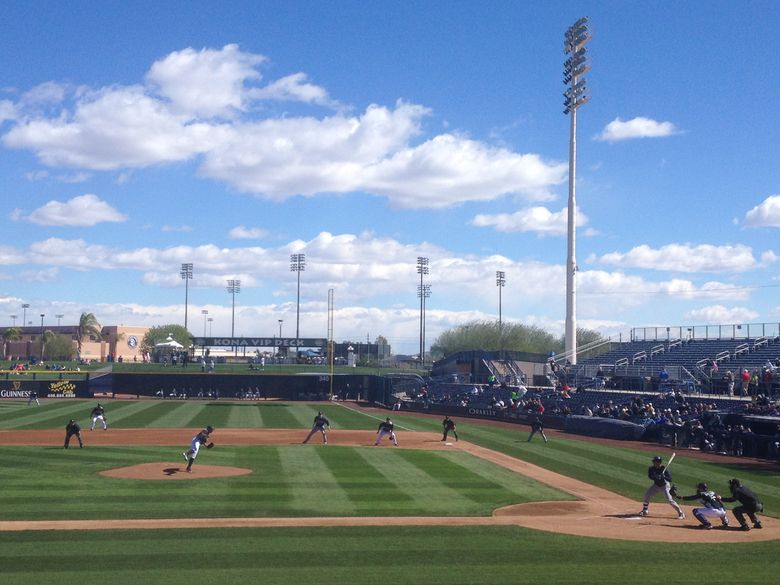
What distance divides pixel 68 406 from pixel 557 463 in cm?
4012

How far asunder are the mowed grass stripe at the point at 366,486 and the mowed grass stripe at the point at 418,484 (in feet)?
0.52

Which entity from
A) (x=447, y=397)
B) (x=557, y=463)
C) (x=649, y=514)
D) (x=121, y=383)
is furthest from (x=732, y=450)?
(x=121, y=383)

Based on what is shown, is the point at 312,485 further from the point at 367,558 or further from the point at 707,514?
the point at 707,514

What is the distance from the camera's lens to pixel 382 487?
2309 cm

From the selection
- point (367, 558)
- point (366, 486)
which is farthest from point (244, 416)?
point (367, 558)

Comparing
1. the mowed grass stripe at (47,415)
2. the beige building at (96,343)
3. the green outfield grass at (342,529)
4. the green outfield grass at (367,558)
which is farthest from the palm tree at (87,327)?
the green outfield grass at (367,558)

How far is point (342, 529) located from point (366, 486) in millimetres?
5747

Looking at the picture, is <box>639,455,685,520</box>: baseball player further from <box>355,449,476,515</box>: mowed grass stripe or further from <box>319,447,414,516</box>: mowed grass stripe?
<box>319,447,414,516</box>: mowed grass stripe

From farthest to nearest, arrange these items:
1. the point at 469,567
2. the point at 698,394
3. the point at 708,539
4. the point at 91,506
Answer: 1. the point at 698,394
2. the point at 91,506
3. the point at 708,539
4. the point at 469,567

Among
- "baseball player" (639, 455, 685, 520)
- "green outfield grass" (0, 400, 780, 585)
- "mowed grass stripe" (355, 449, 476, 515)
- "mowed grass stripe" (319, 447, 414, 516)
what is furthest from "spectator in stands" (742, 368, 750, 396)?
"baseball player" (639, 455, 685, 520)

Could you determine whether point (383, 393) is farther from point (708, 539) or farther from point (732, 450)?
point (708, 539)

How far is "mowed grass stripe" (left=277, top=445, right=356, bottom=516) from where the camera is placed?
19.8 metres

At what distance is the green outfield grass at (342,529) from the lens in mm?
14023

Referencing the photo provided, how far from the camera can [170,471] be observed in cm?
2552
